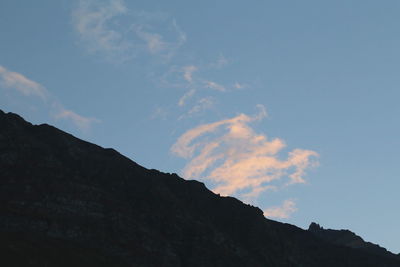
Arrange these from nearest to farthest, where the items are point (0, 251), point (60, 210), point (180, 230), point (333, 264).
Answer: point (0, 251) → point (60, 210) → point (180, 230) → point (333, 264)

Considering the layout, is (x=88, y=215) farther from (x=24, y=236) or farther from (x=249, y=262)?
(x=249, y=262)

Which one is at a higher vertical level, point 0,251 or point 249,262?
point 249,262

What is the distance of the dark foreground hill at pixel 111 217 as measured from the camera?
318 feet

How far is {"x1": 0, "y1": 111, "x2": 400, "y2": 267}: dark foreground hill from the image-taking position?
96875 millimetres

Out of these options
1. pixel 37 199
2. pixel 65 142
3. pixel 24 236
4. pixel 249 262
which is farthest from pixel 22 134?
pixel 249 262

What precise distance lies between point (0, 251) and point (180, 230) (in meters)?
50.2

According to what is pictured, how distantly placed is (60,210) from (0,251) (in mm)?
21749

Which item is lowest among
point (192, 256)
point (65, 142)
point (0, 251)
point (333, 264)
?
point (0, 251)

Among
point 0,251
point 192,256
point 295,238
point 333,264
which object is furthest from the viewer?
point 295,238

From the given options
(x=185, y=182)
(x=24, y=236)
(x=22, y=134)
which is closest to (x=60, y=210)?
(x=24, y=236)

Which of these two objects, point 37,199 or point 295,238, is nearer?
point 37,199

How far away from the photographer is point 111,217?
112 metres

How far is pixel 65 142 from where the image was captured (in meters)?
137

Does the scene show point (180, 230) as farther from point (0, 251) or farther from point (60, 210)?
point (0, 251)
